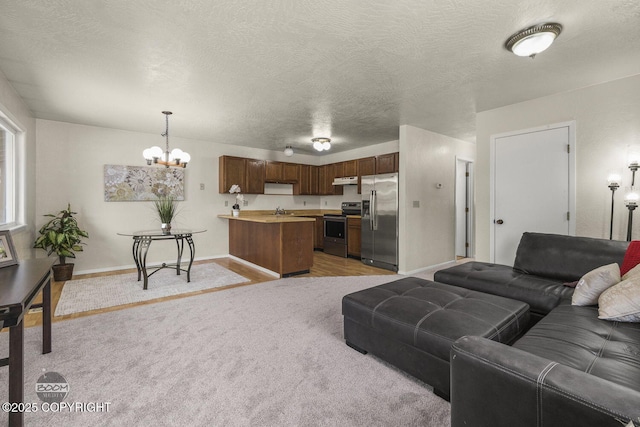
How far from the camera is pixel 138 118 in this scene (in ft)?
13.9

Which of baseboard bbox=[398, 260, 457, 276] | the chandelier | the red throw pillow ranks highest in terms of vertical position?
the chandelier

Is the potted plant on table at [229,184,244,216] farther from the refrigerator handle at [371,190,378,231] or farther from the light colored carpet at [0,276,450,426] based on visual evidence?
the light colored carpet at [0,276,450,426]

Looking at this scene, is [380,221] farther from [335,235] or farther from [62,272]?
[62,272]

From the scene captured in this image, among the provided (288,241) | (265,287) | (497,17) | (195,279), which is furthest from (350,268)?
(497,17)

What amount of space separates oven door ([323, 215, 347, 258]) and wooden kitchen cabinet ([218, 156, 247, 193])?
6.85ft

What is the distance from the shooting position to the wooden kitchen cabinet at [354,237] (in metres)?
5.88

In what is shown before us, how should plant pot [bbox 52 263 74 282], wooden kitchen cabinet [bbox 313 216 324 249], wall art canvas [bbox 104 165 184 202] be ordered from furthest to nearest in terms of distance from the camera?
1. wooden kitchen cabinet [bbox 313 216 324 249]
2. wall art canvas [bbox 104 165 184 202]
3. plant pot [bbox 52 263 74 282]

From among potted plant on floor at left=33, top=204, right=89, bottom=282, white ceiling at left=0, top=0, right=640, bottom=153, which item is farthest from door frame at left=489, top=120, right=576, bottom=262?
potted plant on floor at left=33, top=204, right=89, bottom=282

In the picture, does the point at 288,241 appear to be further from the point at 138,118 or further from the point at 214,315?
the point at 138,118

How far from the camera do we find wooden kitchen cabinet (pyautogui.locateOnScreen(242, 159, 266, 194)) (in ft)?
19.9

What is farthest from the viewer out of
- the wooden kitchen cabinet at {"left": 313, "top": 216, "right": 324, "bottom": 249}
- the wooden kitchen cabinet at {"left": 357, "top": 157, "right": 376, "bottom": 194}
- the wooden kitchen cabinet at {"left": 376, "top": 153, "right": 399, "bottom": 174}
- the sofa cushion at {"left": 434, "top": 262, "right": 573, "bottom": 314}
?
the wooden kitchen cabinet at {"left": 313, "top": 216, "right": 324, "bottom": 249}

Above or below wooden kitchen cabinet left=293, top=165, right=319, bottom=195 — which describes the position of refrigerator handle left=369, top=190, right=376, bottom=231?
below

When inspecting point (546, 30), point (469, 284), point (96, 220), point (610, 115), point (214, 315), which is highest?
point (546, 30)

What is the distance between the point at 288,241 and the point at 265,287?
0.84 meters
